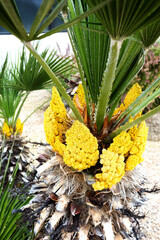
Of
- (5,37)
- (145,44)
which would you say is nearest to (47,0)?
(145,44)

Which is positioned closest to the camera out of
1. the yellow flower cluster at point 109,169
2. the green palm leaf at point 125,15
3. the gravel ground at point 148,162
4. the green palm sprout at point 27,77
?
the green palm leaf at point 125,15

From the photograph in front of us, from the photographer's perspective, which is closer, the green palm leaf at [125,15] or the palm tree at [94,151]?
the green palm leaf at [125,15]

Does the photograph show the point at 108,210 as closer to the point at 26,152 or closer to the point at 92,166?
the point at 92,166

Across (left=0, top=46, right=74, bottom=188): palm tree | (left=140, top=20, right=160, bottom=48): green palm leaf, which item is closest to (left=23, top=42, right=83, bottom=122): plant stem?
(left=140, top=20, right=160, bottom=48): green palm leaf

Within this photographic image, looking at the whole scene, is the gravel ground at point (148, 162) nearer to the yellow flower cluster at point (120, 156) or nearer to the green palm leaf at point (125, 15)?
the yellow flower cluster at point (120, 156)

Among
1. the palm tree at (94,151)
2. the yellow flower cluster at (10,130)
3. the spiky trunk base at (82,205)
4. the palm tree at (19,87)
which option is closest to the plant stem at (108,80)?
the palm tree at (94,151)

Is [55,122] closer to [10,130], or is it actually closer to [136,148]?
[136,148]

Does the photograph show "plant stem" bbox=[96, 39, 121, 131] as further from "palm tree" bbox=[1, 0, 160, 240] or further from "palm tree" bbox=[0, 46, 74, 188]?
"palm tree" bbox=[0, 46, 74, 188]
